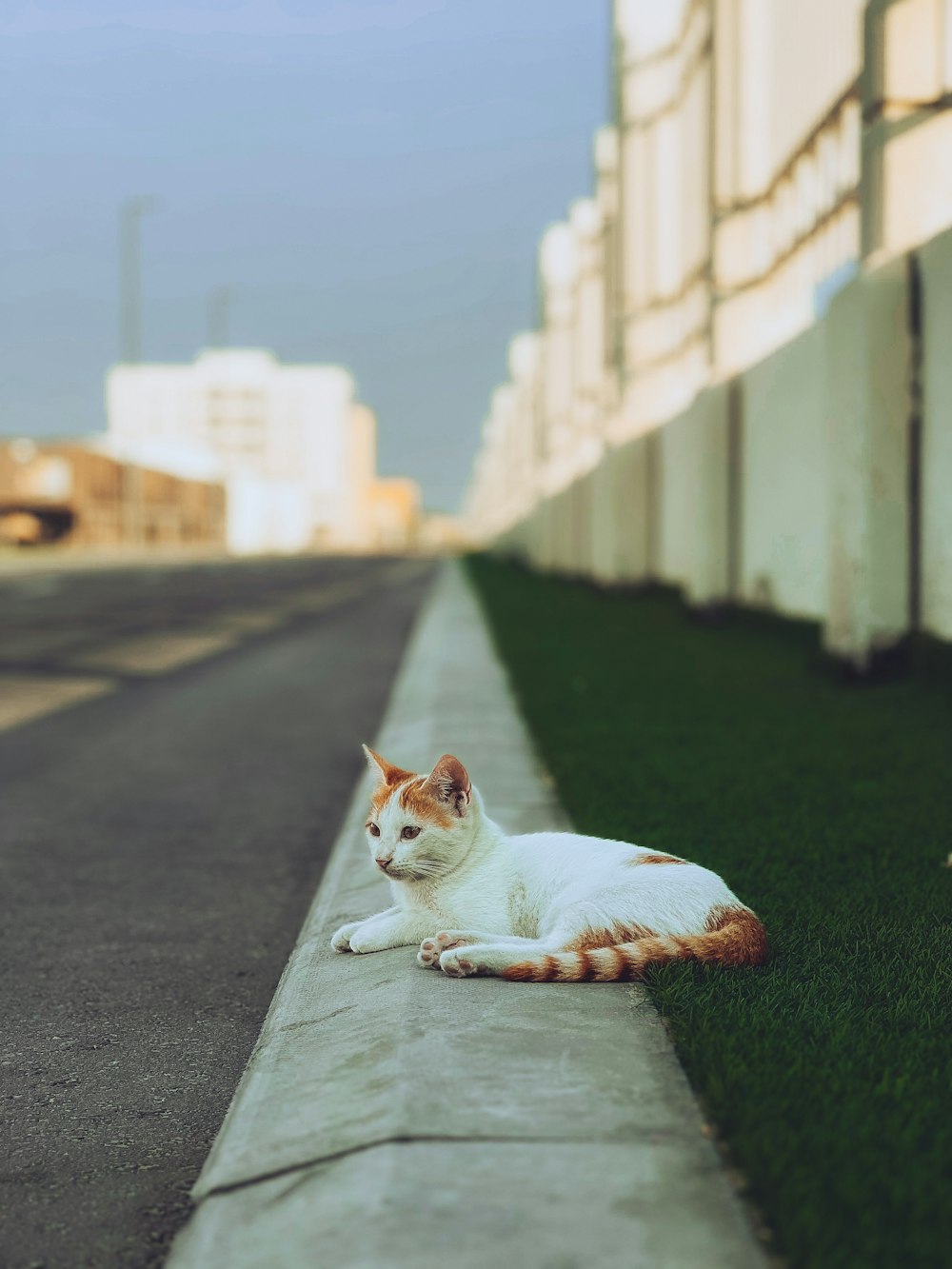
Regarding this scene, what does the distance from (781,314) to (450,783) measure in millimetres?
13277

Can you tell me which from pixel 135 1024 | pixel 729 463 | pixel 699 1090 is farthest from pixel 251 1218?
pixel 729 463

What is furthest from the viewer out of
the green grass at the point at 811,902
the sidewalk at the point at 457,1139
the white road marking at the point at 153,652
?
the white road marking at the point at 153,652

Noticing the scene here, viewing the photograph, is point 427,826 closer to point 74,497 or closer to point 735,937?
point 735,937

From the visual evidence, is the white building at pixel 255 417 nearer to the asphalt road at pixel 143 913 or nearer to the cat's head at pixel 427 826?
the asphalt road at pixel 143 913

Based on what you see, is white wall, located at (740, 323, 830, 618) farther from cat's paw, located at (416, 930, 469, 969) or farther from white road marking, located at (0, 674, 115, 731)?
cat's paw, located at (416, 930, 469, 969)

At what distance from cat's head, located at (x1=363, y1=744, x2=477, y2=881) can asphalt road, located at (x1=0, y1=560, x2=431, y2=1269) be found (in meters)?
0.61

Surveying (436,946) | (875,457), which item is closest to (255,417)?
(875,457)

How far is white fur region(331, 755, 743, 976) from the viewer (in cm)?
306

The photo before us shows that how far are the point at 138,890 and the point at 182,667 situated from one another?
909 centimetres

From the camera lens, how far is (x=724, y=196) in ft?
52.6

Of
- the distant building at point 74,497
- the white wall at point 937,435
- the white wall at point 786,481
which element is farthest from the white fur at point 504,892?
the distant building at point 74,497

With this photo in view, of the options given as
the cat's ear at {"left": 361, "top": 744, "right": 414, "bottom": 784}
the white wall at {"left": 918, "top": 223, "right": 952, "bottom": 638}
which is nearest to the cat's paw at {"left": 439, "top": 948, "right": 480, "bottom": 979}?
the cat's ear at {"left": 361, "top": 744, "right": 414, "bottom": 784}

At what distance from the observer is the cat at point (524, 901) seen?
3.02 meters

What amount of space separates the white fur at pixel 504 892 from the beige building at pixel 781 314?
5.50m
